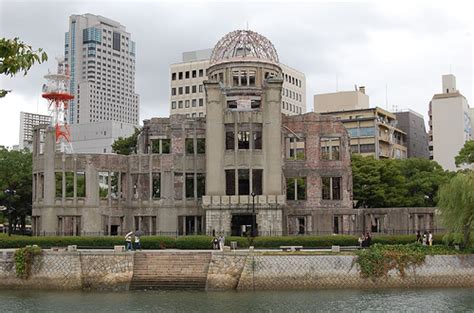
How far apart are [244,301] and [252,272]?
4.83m

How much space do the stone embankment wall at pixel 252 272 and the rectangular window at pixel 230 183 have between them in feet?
61.4

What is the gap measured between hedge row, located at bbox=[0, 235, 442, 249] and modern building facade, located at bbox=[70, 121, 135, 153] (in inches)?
3784

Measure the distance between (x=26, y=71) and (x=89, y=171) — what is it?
49.5 m

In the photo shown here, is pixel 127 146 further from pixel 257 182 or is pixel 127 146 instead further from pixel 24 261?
pixel 24 261

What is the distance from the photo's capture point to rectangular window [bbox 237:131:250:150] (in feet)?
219

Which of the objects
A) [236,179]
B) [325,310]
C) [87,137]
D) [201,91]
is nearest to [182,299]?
[325,310]

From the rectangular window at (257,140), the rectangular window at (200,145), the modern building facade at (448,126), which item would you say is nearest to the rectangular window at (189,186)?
the rectangular window at (200,145)

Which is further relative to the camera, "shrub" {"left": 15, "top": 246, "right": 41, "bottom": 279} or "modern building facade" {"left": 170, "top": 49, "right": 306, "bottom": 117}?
"modern building facade" {"left": 170, "top": 49, "right": 306, "bottom": 117}

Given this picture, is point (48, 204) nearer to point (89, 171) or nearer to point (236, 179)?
point (89, 171)

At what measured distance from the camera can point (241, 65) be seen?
70062 millimetres

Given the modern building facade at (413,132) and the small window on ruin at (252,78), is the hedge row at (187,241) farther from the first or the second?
the modern building facade at (413,132)

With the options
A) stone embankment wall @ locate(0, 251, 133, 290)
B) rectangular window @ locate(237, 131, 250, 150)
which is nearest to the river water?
stone embankment wall @ locate(0, 251, 133, 290)

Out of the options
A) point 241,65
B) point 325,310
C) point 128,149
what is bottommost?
point 325,310

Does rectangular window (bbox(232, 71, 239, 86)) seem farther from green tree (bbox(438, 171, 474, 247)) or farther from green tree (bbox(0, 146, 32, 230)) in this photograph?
green tree (bbox(438, 171, 474, 247))
